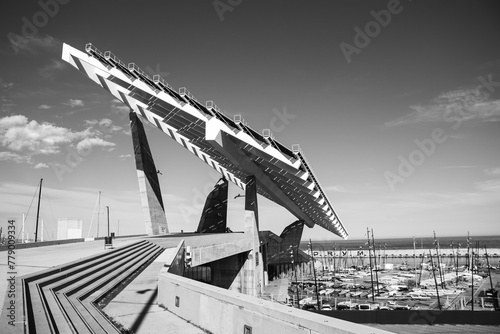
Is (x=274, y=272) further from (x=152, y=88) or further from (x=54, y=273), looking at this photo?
(x=54, y=273)

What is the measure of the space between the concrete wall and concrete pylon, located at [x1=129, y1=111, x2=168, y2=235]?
86.3ft

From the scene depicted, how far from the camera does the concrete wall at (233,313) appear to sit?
3830 mm

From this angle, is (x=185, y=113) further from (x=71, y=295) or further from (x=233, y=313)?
(x=233, y=313)

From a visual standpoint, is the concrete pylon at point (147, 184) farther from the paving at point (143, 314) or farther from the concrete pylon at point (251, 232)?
the paving at point (143, 314)

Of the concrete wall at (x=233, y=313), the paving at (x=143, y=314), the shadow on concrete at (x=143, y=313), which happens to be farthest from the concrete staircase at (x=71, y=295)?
the concrete wall at (x=233, y=313)

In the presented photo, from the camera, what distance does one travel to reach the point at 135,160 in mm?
34750

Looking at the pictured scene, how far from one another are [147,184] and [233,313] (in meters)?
30.8

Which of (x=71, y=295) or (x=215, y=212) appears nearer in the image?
(x=71, y=295)

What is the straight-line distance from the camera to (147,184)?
34.4 m

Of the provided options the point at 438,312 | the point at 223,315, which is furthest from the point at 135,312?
the point at 438,312

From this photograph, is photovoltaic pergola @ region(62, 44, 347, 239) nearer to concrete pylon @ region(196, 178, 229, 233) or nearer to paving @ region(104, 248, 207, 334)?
paving @ region(104, 248, 207, 334)

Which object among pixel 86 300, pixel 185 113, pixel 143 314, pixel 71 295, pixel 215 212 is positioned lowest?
pixel 143 314

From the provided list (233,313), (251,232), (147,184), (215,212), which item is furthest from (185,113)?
(215,212)

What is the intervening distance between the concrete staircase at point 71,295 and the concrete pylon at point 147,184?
21.8 metres
